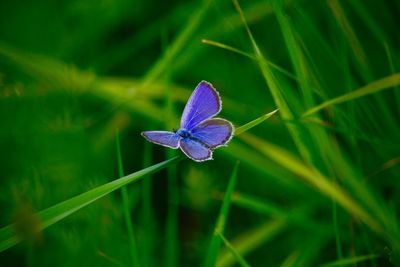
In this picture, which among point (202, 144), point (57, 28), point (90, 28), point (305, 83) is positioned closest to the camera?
point (202, 144)

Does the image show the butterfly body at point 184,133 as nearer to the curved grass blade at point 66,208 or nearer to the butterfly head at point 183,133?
the butterfly head at point 183,133

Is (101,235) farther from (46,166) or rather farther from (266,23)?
(266,23)

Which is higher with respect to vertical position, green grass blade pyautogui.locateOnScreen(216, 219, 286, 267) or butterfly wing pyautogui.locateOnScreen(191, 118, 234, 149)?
butterfly wing pyautogui.locateOnScreen(191, 118, 234, 149)

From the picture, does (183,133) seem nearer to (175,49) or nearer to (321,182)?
(321,182)

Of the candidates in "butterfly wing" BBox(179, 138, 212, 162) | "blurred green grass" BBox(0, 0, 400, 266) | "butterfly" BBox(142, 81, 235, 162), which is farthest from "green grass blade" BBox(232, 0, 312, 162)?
"butterfly wing" BBox(179, 138, 212, 162)

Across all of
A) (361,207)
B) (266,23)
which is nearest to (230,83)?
(266,23)

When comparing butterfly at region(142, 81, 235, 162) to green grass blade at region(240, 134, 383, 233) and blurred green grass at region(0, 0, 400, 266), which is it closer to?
blurred green grass at region(0, 0, 400, 266)

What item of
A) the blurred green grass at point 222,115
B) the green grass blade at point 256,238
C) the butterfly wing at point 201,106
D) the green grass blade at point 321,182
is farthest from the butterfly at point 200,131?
the green grass blade at point 256,238

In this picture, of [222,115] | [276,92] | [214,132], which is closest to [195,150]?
[214,132]
